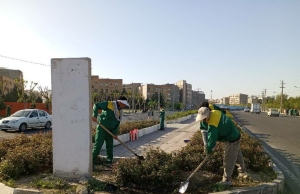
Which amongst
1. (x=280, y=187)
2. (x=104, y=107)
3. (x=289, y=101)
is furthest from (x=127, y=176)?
(x=289, y=101)

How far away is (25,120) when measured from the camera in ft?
50.4

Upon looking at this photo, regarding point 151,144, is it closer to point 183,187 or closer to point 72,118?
point 72,118

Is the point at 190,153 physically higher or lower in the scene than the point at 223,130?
lower

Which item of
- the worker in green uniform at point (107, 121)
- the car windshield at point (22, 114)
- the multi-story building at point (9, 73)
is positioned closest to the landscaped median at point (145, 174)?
the worker in green uniform at point (107, 121)

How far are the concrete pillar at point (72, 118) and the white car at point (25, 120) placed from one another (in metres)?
11.5

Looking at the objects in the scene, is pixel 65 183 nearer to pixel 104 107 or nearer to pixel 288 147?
pixel 104 107

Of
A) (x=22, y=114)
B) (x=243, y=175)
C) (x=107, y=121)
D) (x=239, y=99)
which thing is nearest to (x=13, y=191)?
(x=107, y=121)

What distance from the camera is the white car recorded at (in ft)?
48.5

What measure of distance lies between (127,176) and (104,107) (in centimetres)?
187

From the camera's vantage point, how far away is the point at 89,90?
4.88 m

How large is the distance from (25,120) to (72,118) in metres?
12.0

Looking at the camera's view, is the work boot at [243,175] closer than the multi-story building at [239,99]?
Yes

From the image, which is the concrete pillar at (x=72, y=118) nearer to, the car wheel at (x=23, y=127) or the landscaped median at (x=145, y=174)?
the landscaped median at (x=145, y=174)

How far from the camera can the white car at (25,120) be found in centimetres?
1477
